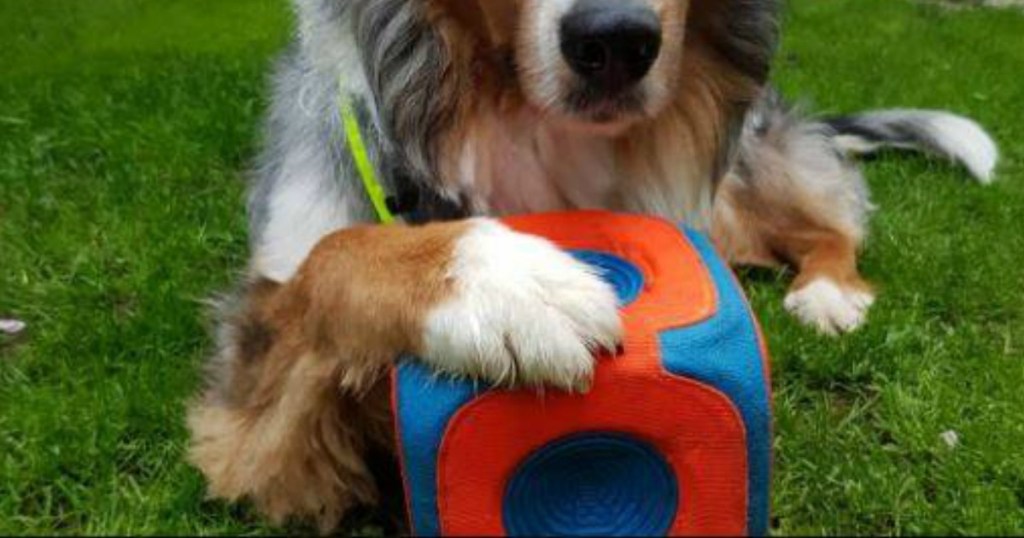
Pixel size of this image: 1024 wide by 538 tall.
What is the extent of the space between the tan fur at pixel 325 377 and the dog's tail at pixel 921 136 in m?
3.51

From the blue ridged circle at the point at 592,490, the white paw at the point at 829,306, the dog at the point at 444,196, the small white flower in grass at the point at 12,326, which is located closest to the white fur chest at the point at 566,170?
the dog at the point at 444,196

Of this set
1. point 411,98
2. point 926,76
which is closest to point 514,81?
point 411,98

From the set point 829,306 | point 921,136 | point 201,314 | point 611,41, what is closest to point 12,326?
point 201,314

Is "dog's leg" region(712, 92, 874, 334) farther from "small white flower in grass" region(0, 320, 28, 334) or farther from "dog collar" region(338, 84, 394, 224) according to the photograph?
"small white flower in grass" region(0, 320, 28, 334)

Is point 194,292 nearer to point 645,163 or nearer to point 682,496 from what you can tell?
point 645,163

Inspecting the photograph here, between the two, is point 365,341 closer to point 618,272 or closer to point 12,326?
point 618,272

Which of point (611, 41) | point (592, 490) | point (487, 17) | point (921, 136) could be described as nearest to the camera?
point (592, 490)

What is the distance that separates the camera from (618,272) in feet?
8.54

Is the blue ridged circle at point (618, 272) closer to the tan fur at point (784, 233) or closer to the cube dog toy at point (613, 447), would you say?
the cube dog toy at point (613, 447)

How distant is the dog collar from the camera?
3.25 meters

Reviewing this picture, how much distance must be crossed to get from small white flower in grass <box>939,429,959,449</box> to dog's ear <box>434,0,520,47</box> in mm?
1449

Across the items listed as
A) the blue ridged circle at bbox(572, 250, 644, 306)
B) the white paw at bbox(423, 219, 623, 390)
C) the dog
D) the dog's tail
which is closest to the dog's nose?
the dog

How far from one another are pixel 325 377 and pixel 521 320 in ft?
1.72

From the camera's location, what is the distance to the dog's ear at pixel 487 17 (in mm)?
3002
